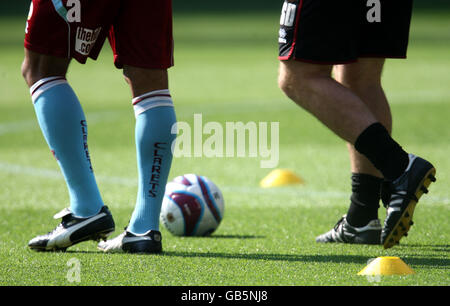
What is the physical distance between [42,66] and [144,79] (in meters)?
0.48

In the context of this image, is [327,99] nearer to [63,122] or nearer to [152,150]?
[152,150]

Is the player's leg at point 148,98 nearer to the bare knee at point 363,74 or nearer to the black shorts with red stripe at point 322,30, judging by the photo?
the black shorts with red stripe at point 322,30

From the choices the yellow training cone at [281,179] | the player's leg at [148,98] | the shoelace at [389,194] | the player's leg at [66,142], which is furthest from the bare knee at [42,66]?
the yellow training cone at [281,179]

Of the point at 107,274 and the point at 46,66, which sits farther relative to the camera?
the point at 46,66

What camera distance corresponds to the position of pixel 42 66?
3.84 metres

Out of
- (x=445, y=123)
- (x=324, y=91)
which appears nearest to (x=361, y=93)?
(x=324, y=91)

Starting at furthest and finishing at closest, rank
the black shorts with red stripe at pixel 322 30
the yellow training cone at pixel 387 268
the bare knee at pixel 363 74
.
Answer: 1. the bare knee at pixel 363 74
2. the black shorts with red stripe at pixel 322 30
3. the yellow training cone at pixel 387 268

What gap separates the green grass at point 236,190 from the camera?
11.4ft

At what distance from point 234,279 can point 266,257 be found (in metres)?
0.55

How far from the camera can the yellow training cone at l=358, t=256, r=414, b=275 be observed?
10.8 feet

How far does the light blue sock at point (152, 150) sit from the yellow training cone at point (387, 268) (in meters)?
1.07

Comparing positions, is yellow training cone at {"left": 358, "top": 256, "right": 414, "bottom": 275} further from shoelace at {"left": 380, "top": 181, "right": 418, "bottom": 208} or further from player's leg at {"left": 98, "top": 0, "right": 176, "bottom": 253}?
player's leg at {"left": 98, "top": 0, "right": 176, "bottom": 253}

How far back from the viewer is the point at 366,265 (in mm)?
3590
